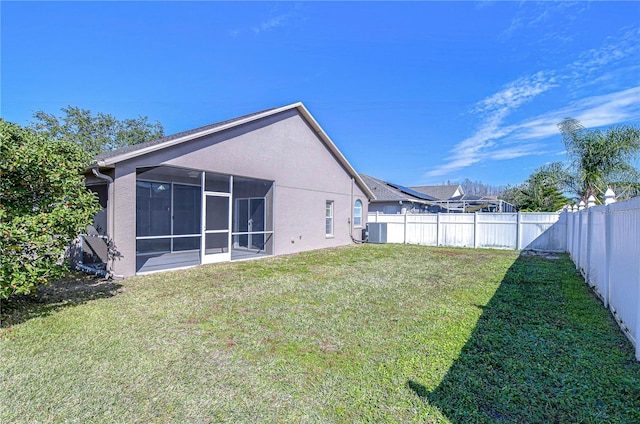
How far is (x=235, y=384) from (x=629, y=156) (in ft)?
76.3

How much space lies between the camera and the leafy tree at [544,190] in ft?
64.2

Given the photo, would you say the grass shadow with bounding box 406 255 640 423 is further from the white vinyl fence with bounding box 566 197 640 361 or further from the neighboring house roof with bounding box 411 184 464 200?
the neighboring house roof with bounding box 411 184 464 200

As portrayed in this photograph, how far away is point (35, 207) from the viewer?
4.86 metres

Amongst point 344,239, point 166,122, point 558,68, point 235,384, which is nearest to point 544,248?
point 558,68

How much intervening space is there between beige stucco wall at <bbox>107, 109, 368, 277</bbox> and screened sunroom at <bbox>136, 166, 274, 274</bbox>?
2.03 feet

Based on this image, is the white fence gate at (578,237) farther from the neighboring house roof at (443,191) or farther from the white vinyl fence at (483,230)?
the neighboring house roof at (443,191)

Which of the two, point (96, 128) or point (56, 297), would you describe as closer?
point (56, 297)

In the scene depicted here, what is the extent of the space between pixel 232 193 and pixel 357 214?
7910mm

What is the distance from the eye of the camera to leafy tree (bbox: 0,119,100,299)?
4.31m

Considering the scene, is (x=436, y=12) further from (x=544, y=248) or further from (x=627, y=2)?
(x=544, y=248)

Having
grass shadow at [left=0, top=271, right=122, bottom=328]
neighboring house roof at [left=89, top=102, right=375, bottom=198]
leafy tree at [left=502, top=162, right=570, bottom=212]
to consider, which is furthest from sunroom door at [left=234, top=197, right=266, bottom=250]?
leafy tree at [left=502, top=162, right=570, bottom=212]

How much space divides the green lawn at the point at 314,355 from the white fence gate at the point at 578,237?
519 mm

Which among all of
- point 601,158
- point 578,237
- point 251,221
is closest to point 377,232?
point 251,221

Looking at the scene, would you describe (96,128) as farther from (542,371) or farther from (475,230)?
(542,371)
